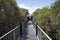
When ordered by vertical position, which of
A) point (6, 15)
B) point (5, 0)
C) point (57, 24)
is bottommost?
point (57, 24)

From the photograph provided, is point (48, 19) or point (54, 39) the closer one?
point (54, 39)

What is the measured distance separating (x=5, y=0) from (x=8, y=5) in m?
0.84

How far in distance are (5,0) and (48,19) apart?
36.1 feet

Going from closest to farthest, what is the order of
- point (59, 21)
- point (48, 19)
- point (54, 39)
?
point (54, 39) → point (59, 21) → point (48, 19)

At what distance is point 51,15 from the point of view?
102ft

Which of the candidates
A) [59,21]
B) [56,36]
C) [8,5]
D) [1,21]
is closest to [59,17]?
[59,21]

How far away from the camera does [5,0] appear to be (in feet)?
70.2

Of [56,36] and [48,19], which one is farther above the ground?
[48,19]

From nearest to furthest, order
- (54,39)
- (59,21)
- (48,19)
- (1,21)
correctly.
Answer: (1,21) → (54,39) → (59,21) → (48,19)

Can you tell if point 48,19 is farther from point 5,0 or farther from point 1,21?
point 1,21

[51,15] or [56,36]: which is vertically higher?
[51,15]

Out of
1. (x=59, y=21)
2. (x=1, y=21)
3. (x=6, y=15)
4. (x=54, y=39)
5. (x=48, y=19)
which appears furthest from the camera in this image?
(x=48, y=19)

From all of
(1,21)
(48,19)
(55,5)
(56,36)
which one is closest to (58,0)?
(55,5)

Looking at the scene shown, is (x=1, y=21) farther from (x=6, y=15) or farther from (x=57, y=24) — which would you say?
(x=57, y=24)
